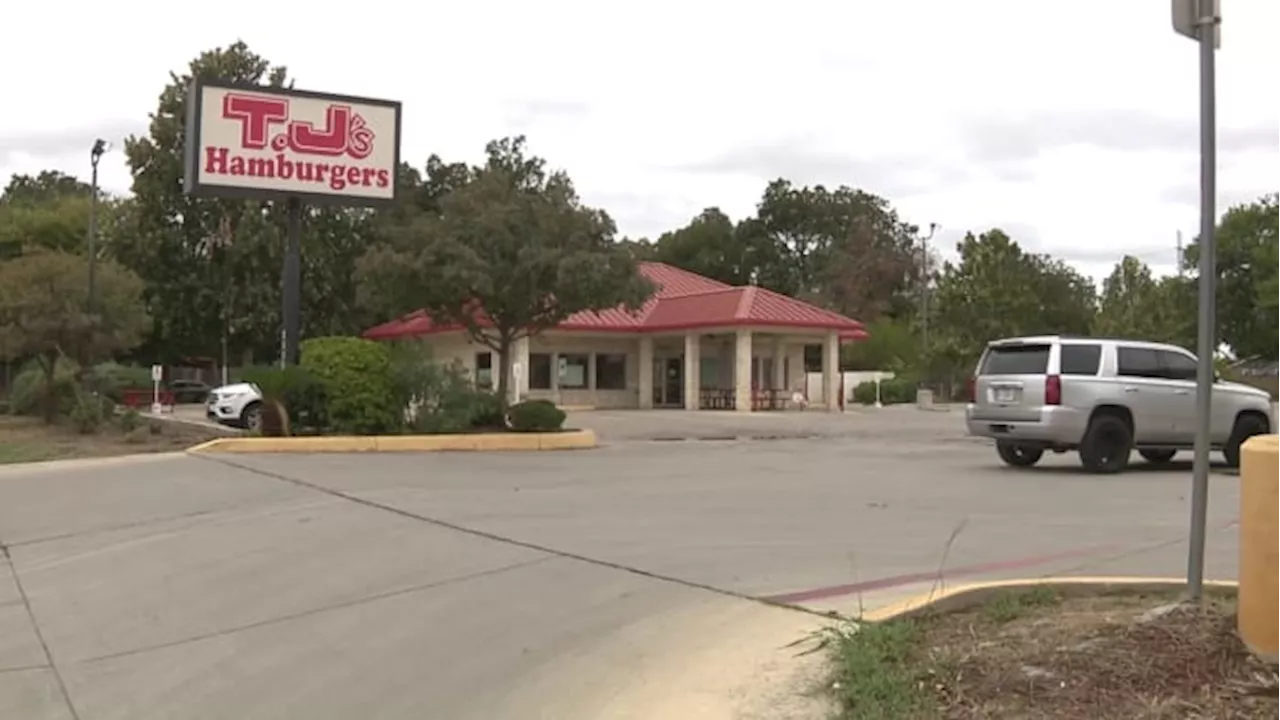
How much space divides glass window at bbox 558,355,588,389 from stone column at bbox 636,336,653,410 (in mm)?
2248

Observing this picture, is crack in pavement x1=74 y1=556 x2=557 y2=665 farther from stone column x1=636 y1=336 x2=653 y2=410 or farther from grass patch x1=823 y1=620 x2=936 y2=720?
stone column x1=636 y1=336 x2=653 y2=410

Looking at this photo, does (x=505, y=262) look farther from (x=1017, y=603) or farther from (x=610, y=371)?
(x=610, y=371)

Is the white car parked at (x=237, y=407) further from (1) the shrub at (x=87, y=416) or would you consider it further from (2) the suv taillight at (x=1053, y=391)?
(2) the suv taillight at (x=1053, y=391)

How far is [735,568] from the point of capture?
8.98 metres

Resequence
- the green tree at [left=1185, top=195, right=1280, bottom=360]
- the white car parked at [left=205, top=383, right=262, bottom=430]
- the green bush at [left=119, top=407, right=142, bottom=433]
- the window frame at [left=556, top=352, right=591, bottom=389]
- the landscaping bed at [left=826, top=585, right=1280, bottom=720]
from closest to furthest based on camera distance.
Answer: the landscaping bed at [left=826, top=585, right=1280, bottom=720]
the green bush at [left=119, top=407, right=142, bottom=433]
the white car parked at [left=205, top=383, right=262, bottom=430]
the window frame at [left=556, top=352, right=591, bottom=389]
the green tree at [left=1185, top=195, right=1280, bottom=360]

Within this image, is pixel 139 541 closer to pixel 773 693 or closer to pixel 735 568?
pixel 735 568

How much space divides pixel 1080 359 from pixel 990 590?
1134 centimetres

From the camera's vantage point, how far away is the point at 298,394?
21.8 m

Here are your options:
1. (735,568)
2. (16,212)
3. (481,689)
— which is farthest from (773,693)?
(16,212)

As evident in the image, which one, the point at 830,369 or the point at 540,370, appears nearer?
the point at 830,369

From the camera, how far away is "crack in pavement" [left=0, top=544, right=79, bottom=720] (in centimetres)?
618

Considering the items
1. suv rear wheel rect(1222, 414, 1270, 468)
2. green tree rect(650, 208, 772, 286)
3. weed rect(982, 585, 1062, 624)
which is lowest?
weed rect(982, 585, 1062, 624)

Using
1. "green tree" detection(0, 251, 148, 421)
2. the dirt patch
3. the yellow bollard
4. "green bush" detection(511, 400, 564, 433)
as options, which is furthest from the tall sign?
the yellow bollard

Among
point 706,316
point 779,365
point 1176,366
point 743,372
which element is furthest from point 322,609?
point 779,365
